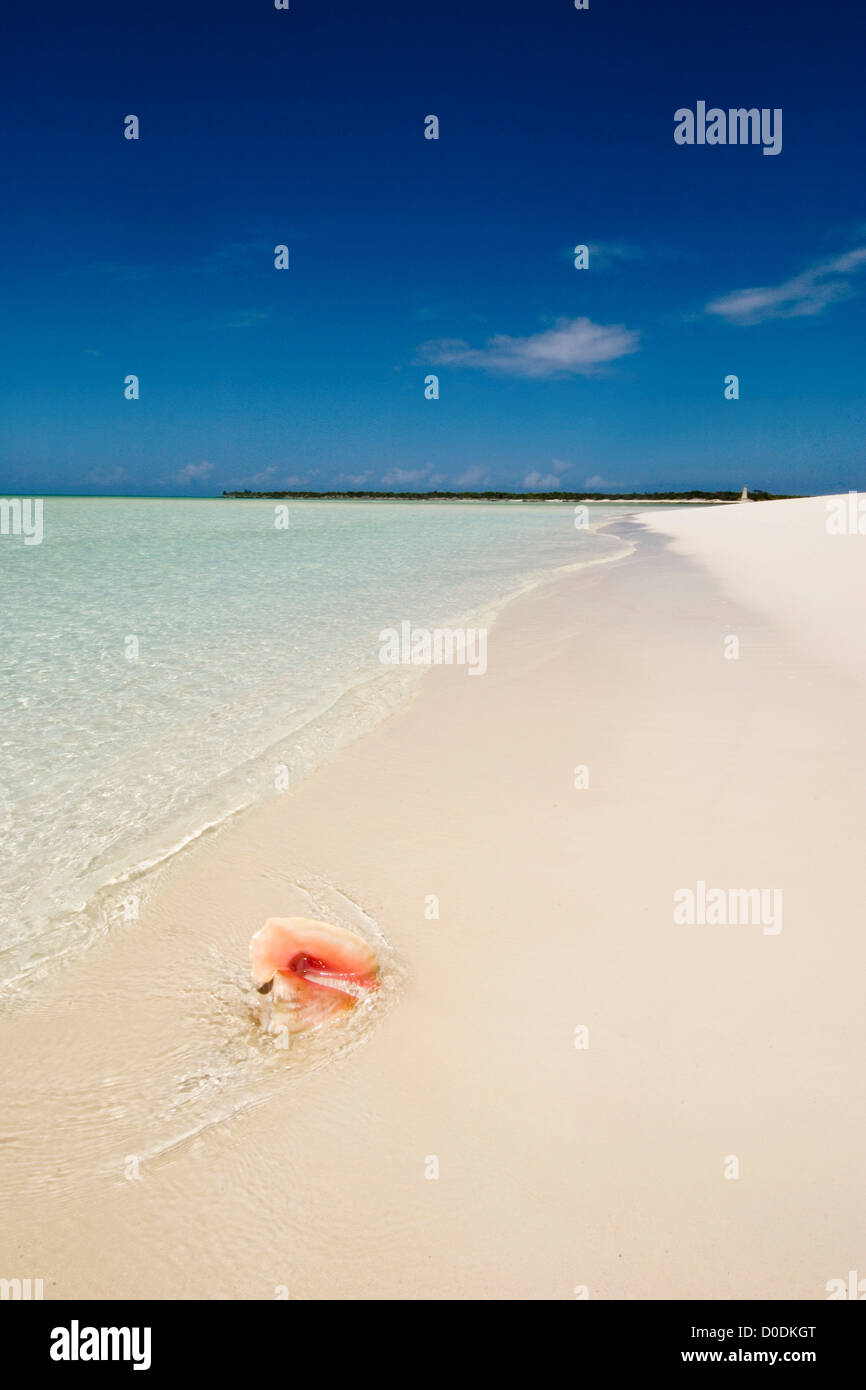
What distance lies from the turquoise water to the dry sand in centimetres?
52

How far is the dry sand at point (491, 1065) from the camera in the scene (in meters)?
1.94

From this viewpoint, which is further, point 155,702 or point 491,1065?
point 155,702

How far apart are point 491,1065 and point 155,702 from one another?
5616 millimetres

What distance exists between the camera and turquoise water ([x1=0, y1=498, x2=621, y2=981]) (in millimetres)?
4367

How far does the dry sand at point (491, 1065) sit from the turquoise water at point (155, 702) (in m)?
0.52

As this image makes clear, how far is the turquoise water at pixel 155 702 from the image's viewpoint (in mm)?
4367

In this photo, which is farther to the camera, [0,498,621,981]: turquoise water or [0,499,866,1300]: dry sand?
[0,498,621,981]: turquoise water

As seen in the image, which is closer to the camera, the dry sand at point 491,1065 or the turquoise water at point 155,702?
the dry sand at point 491,1065

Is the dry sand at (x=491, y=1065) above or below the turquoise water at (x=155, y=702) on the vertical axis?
below

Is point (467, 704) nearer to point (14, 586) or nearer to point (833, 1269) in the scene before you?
point (833, 1269)

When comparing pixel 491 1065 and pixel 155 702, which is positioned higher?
pixel 155 702

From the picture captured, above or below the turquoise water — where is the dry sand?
below

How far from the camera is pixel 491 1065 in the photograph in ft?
8.39

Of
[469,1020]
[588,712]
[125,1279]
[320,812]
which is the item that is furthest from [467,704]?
[125,1279]
